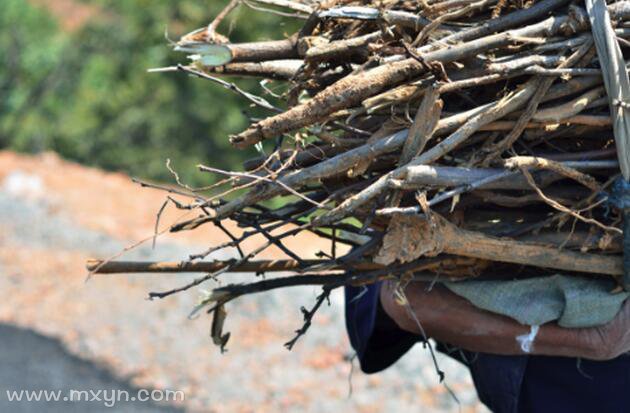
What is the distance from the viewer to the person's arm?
209 cm

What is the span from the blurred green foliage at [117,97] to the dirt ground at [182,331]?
4.06 metres

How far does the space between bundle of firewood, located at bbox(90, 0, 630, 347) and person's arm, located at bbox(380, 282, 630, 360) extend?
0.11 metres

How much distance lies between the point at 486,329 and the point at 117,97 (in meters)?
12.6

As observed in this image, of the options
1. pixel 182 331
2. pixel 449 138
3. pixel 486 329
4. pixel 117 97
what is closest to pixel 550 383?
pixel 486 329

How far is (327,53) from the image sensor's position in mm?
2006

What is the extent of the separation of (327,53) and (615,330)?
0.79 metres

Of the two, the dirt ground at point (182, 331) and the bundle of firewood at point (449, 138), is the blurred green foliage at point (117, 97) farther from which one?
the bundle of firewood at point (449, 138)

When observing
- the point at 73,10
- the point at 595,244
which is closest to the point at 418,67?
the point at 595,244

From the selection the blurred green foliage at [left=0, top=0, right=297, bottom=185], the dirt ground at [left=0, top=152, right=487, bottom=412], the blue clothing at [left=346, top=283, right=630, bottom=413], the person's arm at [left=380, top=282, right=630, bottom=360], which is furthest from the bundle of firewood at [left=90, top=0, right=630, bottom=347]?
the blurred green foliage at [left=0, top=0, right=297, bottom=185]

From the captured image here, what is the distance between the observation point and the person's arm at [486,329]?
209 cm

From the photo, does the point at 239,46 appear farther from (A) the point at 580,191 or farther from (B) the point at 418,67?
(A) the point at 580,191

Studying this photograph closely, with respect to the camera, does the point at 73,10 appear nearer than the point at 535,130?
No

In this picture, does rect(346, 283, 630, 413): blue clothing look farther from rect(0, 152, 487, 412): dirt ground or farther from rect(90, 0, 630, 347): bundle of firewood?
rect(0, 152, 487, 412): dirt ground

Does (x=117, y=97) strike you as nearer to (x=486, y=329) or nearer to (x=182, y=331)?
(x=182, y=331)
